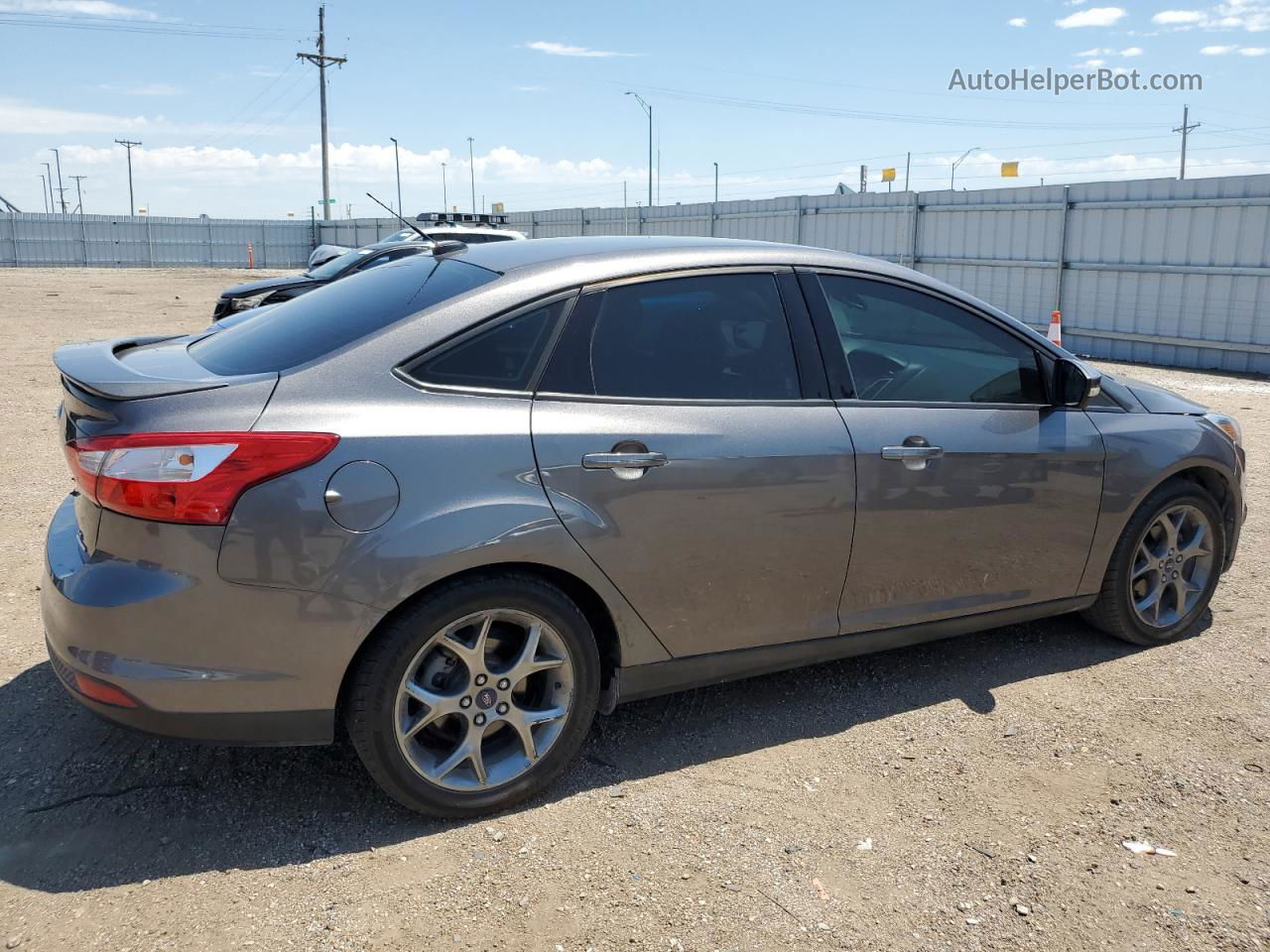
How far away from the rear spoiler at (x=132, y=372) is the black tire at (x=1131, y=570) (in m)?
3.38

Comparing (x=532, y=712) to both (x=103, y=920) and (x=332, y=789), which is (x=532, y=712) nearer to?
(x=332, y=789)

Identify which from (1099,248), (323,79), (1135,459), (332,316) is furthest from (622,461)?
(323,79)

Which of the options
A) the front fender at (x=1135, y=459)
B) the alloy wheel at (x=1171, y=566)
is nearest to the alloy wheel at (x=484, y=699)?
the front fender at (x=1135, y=459)

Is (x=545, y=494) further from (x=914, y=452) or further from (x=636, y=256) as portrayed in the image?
(x=914, y=452)

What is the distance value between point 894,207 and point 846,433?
56.1 ft

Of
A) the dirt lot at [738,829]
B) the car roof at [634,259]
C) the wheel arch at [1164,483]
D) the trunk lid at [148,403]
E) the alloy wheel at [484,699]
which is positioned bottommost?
the dirt lot at [738,829]

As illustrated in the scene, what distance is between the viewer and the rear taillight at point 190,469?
2.80 m

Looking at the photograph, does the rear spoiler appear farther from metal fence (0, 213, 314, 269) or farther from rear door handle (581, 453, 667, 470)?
metal fence (0, 213, 314, 269)

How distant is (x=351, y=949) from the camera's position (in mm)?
2643

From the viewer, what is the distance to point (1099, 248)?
16.2m

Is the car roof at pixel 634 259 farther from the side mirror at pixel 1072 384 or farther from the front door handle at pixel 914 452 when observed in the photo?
the front door handle at pixel 914 452

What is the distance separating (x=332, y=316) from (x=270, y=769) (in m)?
1.46

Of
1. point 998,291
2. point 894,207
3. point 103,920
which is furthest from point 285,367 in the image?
point 894,207

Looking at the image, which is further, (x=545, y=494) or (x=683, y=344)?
(x=683, y=344)
